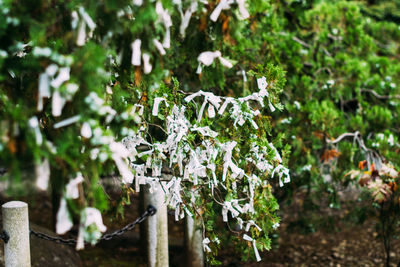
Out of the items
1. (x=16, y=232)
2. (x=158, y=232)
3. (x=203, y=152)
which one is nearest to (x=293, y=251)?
(x=158, y=232)

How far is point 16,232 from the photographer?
2443 millimetres

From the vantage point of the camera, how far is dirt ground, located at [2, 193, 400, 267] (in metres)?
4.74

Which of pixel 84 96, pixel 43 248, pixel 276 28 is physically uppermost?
pixel 276 28

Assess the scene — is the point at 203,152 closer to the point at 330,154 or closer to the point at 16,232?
the point at 16,232

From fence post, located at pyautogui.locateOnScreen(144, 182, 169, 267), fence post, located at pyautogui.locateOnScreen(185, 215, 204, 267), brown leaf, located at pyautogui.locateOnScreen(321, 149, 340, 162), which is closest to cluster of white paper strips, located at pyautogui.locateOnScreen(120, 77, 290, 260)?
fence post, located at pyautogui.locateOnScreen(144, 182, 169, 267)

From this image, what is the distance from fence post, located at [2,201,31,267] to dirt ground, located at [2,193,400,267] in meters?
2.12

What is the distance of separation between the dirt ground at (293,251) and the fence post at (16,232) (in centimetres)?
212

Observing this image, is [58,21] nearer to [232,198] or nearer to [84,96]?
[84,96]

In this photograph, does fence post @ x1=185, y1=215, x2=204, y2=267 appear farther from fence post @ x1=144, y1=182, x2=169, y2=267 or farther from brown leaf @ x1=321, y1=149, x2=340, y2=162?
brown leaf @ x1=321, y1=149, x2=340, y2=162

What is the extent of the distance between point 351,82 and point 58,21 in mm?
3903

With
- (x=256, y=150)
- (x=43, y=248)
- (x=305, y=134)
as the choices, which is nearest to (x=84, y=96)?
(x=256, y=150)

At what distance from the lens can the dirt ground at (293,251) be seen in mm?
4738

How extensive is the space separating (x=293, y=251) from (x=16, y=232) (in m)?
3.76

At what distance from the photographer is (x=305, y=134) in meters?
4.18
